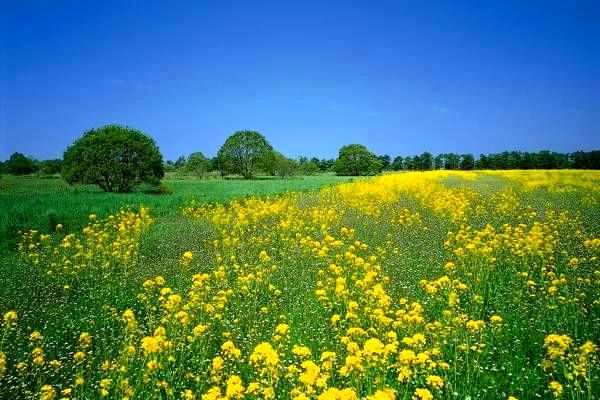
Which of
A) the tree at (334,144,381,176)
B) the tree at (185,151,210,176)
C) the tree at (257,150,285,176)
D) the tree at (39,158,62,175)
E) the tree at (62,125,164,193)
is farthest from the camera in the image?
the tree at (334,144,381,176)

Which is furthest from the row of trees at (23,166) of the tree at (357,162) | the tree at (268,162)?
the tree at (357,162)

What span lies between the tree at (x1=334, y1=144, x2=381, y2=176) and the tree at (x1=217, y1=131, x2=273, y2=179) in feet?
86.9

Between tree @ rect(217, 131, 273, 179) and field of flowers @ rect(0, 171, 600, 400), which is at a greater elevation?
tree @ rect(217, 131, 273, 179)

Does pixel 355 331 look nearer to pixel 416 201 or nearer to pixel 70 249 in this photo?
pixel 70 249

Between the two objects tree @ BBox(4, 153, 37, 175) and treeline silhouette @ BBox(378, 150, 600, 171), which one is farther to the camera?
treeline silhouette @ BBox(378, 150, 600, 171)

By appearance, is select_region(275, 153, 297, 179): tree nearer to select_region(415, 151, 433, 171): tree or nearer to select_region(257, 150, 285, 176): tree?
select_region(257, 150, 285, 176): tree

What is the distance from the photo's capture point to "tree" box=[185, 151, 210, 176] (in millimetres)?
73000

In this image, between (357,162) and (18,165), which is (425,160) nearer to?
(357,162)

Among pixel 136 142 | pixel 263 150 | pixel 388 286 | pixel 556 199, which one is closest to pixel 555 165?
pixel 263 150

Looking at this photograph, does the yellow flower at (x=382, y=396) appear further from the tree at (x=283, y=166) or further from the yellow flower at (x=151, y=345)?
the tree at (x=283, y=166)

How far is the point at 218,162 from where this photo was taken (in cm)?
7250

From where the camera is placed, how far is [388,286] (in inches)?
264

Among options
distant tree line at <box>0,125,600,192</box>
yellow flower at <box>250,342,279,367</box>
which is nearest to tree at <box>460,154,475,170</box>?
distant tree line at <box>0,125,600,192</box>

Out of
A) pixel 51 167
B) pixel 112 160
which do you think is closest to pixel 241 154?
pixel 51 167
